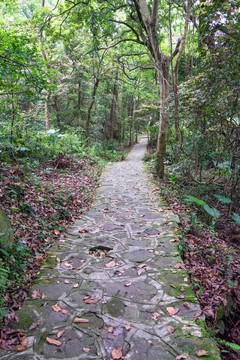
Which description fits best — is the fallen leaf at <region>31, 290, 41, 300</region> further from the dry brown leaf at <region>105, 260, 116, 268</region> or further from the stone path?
the dry brown leaf at <region>105, 260, 116, 268</region>

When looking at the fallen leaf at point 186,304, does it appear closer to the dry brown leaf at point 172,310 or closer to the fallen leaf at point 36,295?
the dry brown leaf at point 172,310

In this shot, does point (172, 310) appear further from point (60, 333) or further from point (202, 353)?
point (60, 333)

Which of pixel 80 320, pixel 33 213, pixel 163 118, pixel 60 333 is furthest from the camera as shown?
pixel 163 118

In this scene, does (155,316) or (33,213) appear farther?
(33,213)

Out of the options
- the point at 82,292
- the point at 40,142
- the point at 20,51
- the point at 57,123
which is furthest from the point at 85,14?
the point at 82,292

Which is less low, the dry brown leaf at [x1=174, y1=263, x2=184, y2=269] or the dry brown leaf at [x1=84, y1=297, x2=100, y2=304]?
the dry brown leaf at [x1=174, y1=263, x2=184, y2=269]

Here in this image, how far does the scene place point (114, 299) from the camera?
2.74 m

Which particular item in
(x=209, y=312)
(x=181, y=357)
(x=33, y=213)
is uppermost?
(x=33, y=213)

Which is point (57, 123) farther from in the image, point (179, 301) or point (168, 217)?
point (179, 301)

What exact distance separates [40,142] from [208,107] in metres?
5.62

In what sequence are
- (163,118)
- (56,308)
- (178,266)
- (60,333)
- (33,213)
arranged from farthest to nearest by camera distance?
(163,118)
(33,213)
(178,266)
(56,308)
(60,333)

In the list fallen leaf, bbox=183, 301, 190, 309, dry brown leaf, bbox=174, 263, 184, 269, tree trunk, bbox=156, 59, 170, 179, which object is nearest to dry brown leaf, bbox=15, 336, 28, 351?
fallen leaf, bbox=183, 301, 190, 309

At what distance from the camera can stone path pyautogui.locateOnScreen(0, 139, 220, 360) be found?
2.07 meters

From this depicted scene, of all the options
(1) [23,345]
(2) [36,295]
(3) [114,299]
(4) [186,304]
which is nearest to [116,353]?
(3) [114,299]
